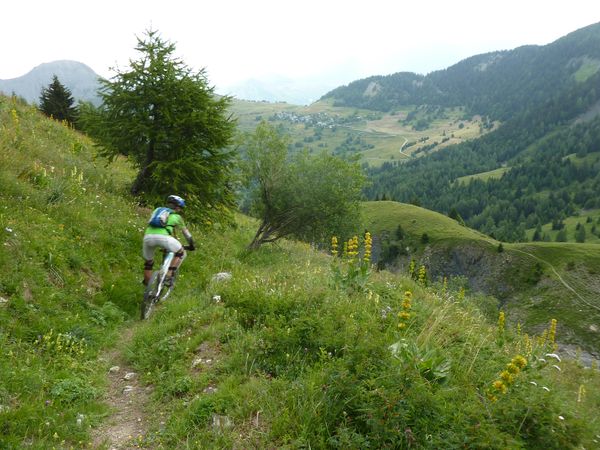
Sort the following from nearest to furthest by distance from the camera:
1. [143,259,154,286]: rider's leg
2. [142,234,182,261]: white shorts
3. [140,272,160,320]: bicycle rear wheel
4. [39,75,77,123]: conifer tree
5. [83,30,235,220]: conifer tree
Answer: [140,272,160,320]: bicycle rear wheel < [142,234,182,261]: white shorts < [143,259,154,286]: rider's leg < [83,30,235,220]: conifer tree < [39,75,77,123]: conifer tree

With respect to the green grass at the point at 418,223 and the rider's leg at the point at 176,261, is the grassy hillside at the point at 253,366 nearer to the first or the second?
the rider's leg at the point at 176,261

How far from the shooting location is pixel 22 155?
13.5 metres

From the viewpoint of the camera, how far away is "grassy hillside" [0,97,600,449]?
14.5ft

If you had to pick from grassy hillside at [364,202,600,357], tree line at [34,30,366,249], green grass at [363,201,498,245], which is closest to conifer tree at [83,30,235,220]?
tree line at [34,30,366,249]

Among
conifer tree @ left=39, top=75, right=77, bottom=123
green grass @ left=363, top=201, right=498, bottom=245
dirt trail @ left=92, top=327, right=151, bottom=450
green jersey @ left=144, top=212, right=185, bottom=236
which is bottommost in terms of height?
green grass @ left=363, top=201, right=498, bottom=245

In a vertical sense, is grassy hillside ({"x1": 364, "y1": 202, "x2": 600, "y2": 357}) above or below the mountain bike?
below

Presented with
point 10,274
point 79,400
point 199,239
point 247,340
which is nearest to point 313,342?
point 247,340

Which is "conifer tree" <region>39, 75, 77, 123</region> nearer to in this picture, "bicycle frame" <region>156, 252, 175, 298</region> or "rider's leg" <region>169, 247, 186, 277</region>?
"rider's leg" <region>169, 247, 186, 277</region>

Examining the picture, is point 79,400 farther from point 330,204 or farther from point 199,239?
point 330,204

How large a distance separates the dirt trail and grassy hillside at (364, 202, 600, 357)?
74636mm

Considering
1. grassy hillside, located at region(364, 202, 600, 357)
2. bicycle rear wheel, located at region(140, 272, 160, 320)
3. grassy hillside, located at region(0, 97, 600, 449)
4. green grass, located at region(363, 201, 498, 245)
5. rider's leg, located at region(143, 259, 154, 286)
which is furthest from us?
green grass, located at region(363, 201, 498, 245)

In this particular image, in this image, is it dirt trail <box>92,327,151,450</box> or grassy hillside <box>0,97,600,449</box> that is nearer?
grassy hillside <box>0,97,600,449</box>

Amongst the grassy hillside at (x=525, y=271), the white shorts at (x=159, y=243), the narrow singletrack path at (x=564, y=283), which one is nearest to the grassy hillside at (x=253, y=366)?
the white shorts at (x=159, y=243)

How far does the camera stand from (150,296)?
392 inches
